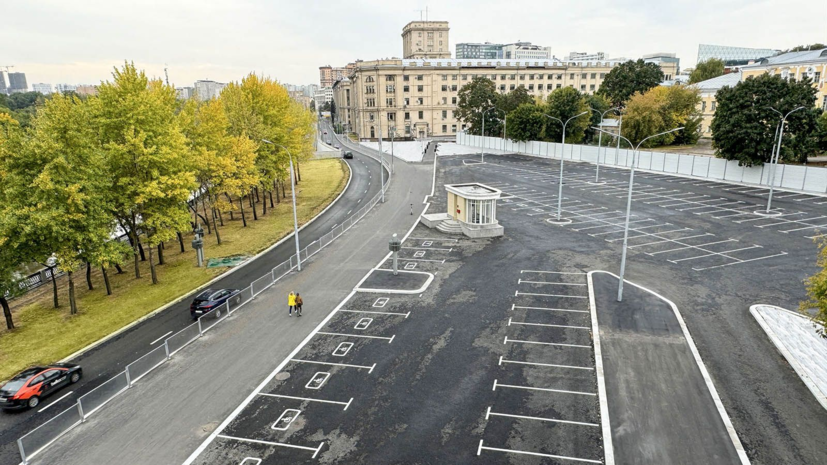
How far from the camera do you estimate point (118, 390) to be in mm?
19375

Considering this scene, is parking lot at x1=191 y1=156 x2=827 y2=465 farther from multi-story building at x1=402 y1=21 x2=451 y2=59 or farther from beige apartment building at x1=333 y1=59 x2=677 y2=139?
multi-story building at x1=402 y1=21 x2=451 y2=59

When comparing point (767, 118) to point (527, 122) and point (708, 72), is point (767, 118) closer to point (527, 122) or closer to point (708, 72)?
point (527, 122)

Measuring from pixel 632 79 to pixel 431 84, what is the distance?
51981 millimetres

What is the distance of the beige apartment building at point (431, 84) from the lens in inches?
4906

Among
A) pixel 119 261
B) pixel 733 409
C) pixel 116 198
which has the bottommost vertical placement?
pixel 733 409

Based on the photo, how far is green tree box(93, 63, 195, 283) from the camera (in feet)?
103

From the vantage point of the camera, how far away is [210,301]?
26516 mm

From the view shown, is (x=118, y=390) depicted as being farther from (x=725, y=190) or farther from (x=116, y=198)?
(x=725, y=190)

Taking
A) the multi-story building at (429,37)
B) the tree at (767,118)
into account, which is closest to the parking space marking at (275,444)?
the tree at (767,118)

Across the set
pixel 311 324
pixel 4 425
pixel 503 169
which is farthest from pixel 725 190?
pixel 4 425

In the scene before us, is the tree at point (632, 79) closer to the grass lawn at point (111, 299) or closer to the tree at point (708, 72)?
the tree at point (708, 72)

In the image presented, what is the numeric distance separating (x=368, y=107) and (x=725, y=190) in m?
91.6

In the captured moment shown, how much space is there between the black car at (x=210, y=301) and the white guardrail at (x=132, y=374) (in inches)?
7.1

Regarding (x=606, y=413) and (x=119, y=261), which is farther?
(x=119, y=261)
